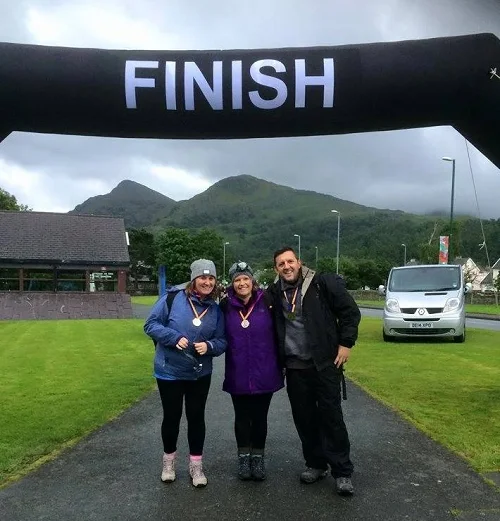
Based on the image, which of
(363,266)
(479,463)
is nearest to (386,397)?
(479,463)

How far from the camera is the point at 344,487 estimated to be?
4598 millimetres

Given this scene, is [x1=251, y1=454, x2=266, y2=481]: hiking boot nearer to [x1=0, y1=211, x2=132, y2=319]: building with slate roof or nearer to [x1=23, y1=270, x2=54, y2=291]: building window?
[x1=0, y1=211, x2=132, y2=319]: building with slate roof

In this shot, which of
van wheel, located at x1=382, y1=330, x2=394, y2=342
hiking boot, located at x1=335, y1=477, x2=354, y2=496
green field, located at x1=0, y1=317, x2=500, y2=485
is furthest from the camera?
van wheel, located at x1=382, y1=330, x2=394, y2=342

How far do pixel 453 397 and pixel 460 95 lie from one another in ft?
14.6

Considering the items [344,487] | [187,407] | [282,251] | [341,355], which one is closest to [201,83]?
[282,251]

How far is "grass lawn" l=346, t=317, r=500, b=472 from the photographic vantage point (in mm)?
6047

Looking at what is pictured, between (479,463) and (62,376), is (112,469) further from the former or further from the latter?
(62,376)

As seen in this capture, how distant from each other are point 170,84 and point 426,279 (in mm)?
13279

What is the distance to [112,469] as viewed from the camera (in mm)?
5230

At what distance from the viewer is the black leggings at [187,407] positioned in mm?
4914

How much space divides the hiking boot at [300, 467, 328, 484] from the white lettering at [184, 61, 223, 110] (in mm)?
3210

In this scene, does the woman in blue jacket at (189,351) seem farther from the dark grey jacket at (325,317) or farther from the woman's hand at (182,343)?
the dark grey jacket at (325,317)

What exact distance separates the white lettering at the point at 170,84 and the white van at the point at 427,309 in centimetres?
1195

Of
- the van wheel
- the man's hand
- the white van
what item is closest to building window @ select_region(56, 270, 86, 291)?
the white van
